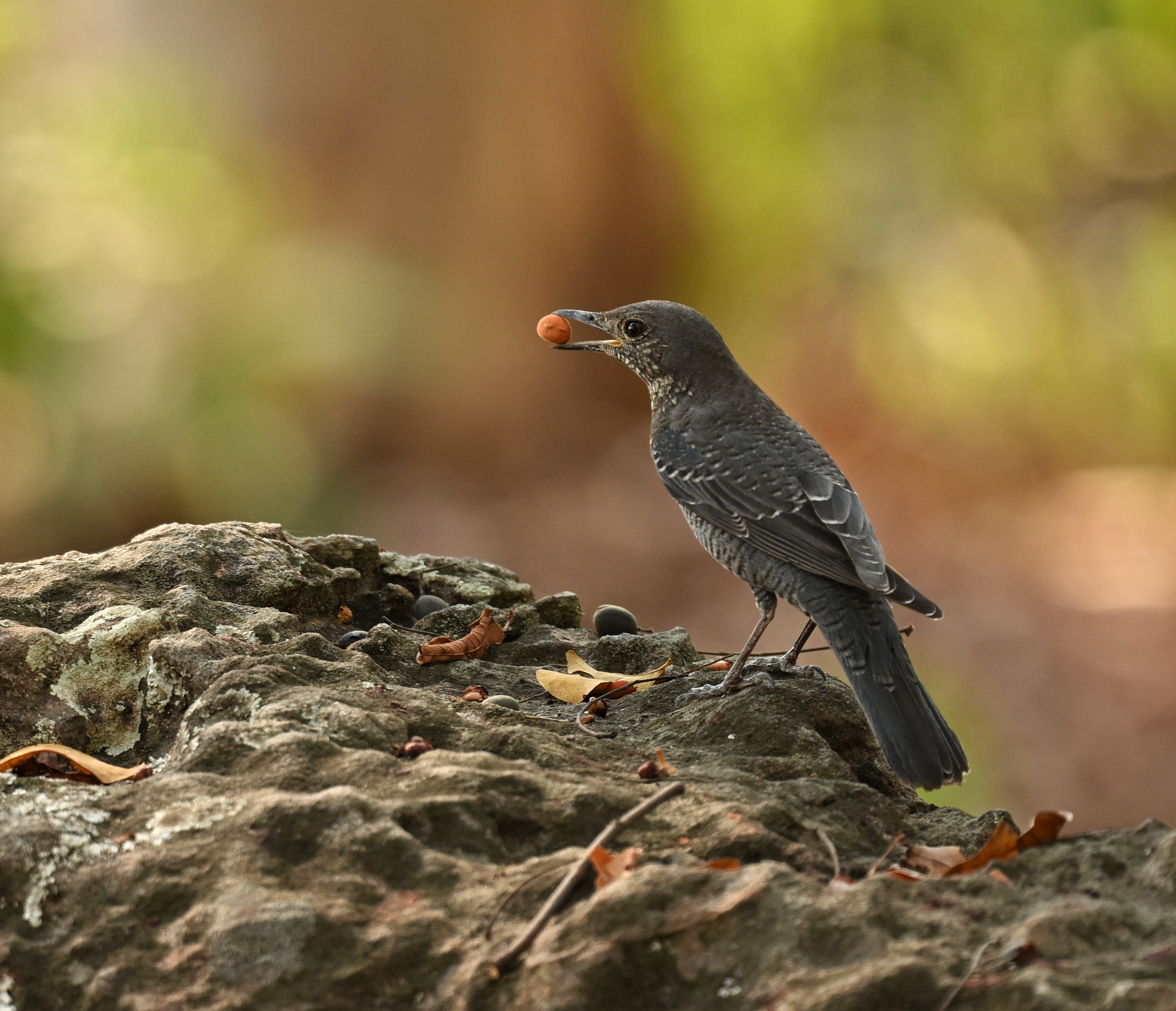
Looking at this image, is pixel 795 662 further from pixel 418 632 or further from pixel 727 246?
pixel 727 246

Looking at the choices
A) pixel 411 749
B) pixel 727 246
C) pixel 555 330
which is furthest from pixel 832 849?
pixel 727 246

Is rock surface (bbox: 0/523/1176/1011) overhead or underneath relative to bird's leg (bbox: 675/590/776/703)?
underneath

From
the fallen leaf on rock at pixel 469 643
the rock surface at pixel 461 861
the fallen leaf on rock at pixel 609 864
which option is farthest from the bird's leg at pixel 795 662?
the fallen leaf on rock at pixel 609 864

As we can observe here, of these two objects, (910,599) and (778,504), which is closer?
(910,599)

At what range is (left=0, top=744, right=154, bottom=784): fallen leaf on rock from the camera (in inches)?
106

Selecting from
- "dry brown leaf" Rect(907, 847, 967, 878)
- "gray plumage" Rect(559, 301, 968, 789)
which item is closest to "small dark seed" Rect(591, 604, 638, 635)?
"gray plumage" Rect(559, 301, 968, 789)

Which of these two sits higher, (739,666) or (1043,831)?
(739,666)

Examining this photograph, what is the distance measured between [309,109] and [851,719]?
9.34m

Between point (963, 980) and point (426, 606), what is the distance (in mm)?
2762

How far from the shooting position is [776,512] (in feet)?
12.7

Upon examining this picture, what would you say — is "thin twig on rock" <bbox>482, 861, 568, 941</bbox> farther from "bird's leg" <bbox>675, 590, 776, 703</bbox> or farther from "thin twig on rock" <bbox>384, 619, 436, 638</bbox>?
"thin twig on rock" <bbox>384, 619, 436, 638</bbox>

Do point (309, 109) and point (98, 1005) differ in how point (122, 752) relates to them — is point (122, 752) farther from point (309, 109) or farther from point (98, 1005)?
point (309, 109)

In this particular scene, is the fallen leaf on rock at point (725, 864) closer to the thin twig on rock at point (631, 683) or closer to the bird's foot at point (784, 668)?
the thin twig on rock at point (631, 683)

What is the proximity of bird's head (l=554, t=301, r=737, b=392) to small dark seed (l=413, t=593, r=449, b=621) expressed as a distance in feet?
3.43
